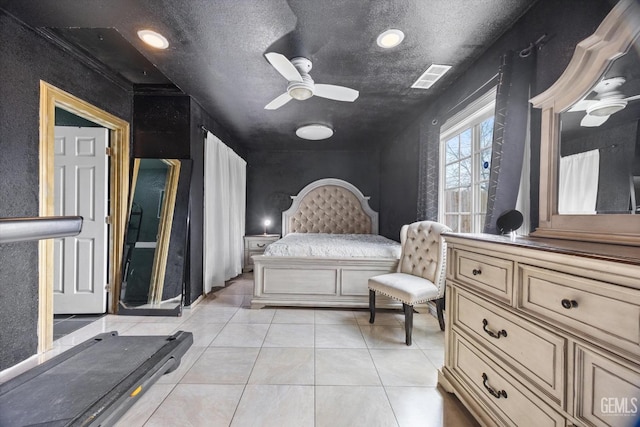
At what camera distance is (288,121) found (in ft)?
13.0

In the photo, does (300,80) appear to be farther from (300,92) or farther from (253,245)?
(253,245)

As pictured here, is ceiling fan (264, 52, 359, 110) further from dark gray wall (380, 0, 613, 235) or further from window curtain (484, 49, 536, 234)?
window curtain (484, 49, 536, 234)

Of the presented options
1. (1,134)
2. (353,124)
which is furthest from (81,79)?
(353,124)

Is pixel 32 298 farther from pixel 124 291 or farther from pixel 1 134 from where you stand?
pixel 1 134

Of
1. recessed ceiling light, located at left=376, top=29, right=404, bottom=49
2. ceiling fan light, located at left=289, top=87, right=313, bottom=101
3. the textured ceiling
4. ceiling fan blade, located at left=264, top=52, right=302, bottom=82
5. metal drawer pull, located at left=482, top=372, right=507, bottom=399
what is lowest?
metal drawer pull, located at left=482, top=372, right=507, bottom=399

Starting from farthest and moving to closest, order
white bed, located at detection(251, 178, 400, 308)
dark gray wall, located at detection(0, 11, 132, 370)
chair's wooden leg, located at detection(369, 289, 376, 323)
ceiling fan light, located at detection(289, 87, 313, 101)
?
1. white bed, located at detection(251, 178, 400, 308)
2. chair's wooden leg, located at detection(369, 289, 376, 323)
3. ceiling fan light, located at detection(289, 87, 313, 101)
4. dark gray wall, located at detection(0, 11, 132, 370)

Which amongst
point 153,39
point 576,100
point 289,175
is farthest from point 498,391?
point 289,175

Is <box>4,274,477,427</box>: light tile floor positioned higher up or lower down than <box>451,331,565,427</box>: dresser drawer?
lower down

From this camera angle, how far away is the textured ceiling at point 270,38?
5.65ft

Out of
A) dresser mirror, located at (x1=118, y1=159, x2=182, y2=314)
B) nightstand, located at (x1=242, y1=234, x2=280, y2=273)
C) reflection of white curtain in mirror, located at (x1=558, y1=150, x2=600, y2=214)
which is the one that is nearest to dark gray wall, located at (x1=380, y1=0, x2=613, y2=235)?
reflection of white curtain in mirror, located at (x1=558, y1=150, x2=600, y2=214)

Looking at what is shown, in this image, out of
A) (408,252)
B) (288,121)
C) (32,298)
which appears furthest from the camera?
(288,121)

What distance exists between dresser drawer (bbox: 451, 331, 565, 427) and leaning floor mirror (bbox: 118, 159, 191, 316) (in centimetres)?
290

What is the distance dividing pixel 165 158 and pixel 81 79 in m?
1.01

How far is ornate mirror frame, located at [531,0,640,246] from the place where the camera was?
3.59ft
